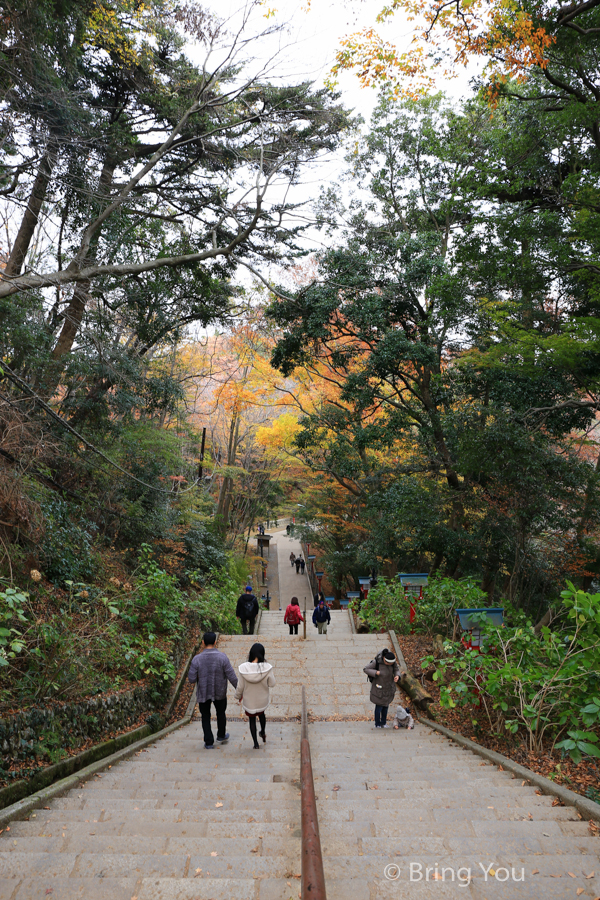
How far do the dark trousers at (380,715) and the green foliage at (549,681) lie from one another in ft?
4.39

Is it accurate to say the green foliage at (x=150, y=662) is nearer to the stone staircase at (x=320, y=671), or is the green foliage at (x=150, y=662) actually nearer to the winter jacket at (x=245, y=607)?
the stone staircase at (x=320, y=671)

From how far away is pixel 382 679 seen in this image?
269 inches

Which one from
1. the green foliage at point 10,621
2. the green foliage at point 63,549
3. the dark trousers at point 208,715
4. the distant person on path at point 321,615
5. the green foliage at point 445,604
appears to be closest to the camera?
the green foliage at point 10,621

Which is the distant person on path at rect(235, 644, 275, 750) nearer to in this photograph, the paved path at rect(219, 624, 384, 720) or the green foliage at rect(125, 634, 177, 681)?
the green foliage at rect(125, 634, 177, 681)

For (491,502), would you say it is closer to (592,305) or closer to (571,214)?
(592,305)

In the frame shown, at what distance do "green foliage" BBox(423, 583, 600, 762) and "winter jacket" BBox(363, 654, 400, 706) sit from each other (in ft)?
2.58

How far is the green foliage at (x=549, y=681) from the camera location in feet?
14.2

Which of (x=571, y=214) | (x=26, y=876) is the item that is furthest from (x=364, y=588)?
(x=26, y=876)

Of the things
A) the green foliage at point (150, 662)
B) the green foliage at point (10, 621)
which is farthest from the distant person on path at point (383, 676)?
the green foliage at point (10, 621)

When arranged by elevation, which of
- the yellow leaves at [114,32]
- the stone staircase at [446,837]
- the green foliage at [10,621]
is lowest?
the stone staircase at [446,837]

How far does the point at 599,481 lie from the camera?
10.4 metres

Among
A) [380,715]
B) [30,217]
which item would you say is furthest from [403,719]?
[30,217]

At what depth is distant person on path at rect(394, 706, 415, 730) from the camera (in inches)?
280

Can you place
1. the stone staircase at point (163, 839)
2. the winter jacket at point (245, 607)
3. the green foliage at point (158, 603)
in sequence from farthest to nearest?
the winter jacket at point (245, 607) < the green foliage at point (158, 603) < the stone staircase at point (163, 839)
